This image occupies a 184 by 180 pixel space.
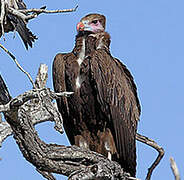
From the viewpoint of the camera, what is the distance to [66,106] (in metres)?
5.76

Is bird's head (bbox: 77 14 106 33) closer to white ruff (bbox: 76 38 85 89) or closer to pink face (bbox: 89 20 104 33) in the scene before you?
pink face (bbox: 89 20 104 33)

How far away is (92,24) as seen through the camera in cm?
641

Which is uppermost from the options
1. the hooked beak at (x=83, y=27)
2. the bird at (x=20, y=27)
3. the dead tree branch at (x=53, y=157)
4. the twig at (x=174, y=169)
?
the hooked beak at (x=83, y=27)

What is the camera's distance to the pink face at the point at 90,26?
6316 millimetres

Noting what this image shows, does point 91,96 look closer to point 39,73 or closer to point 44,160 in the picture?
point 39,73

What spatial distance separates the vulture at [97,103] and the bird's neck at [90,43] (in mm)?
13

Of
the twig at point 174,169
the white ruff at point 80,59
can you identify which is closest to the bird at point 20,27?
the white ruff at point 80,59

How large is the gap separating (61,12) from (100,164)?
161 cm

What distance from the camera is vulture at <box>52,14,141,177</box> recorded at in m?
5.65

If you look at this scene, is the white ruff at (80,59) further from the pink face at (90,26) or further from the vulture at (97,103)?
the pink face at (90,26)

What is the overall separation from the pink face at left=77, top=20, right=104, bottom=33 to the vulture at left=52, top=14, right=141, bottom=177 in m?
0.36

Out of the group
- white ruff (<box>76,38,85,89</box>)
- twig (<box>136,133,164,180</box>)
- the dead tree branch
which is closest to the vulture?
white ruff (<box>76,38,85,89</box>)

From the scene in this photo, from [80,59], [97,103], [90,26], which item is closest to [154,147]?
[97,103]

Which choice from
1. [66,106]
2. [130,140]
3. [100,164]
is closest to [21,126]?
[100,164]
